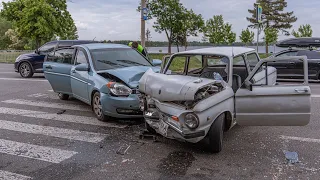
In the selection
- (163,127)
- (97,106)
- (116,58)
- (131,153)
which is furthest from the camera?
(116,58)

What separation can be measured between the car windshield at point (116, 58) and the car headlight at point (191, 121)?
3150mm

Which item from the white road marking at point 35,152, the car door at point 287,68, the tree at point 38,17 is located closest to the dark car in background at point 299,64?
the car door at point 287,68

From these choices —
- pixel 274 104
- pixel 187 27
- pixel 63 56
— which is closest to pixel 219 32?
pixel 187 27

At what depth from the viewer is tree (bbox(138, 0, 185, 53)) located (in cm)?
3044

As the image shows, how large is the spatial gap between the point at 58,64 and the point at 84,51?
1.23 meters

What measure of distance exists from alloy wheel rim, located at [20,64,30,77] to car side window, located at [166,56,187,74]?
33.7ft

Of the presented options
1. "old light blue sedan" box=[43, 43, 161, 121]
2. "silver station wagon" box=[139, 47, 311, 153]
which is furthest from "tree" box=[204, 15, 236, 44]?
"silver station wagon" box=[139, 47, 311, 153]

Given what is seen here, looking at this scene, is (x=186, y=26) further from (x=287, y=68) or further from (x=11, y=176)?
(x=11, y=176)

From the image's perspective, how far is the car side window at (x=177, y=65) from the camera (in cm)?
594

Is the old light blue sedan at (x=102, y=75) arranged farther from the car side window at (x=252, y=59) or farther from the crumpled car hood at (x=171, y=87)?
the car side window at (x=252, y=59)

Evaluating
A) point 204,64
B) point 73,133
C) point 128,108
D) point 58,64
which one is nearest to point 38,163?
point 73,133

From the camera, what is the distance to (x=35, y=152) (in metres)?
4.95

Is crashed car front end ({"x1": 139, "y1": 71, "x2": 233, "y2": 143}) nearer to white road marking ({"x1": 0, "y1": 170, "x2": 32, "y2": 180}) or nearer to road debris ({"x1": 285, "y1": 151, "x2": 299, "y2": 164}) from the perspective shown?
road debris ({"x1": 285, "y1": 151, "x2": 299, "y2": 164})

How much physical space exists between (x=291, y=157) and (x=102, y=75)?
400 cm
